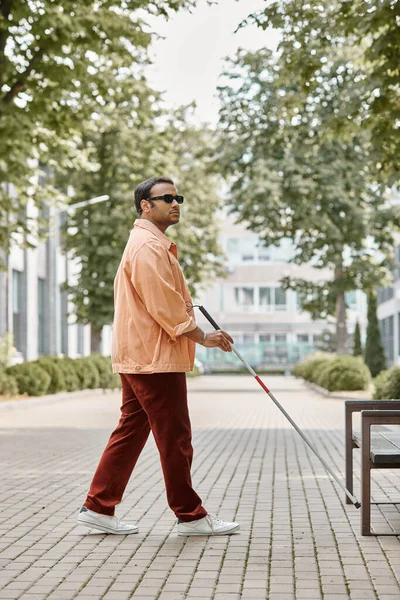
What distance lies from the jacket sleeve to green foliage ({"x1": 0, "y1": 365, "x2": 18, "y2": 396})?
18.6m

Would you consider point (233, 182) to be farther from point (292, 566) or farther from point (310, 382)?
point (292, 566)

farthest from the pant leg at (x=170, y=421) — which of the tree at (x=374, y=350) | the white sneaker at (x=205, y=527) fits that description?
the tree at (x=374, y=350)

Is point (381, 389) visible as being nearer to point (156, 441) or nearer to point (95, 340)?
point (156, 441)

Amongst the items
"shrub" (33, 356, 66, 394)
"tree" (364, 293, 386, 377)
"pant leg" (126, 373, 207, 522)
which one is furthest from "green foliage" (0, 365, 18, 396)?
"tree" (364, 293, 386, 377)

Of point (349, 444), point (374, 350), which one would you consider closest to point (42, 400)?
point (349, 444)

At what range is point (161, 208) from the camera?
666 centimetres

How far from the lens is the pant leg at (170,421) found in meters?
6.38

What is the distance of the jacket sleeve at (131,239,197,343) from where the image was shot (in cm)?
629

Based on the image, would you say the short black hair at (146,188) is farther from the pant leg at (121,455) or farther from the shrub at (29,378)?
the shrub at (29,378)

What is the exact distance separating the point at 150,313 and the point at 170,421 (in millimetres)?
647

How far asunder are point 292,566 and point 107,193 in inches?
1302

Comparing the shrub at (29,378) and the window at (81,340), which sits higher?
the window at (81,340)

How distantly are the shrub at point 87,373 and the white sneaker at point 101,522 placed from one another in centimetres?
2558

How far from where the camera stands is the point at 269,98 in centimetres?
3309
